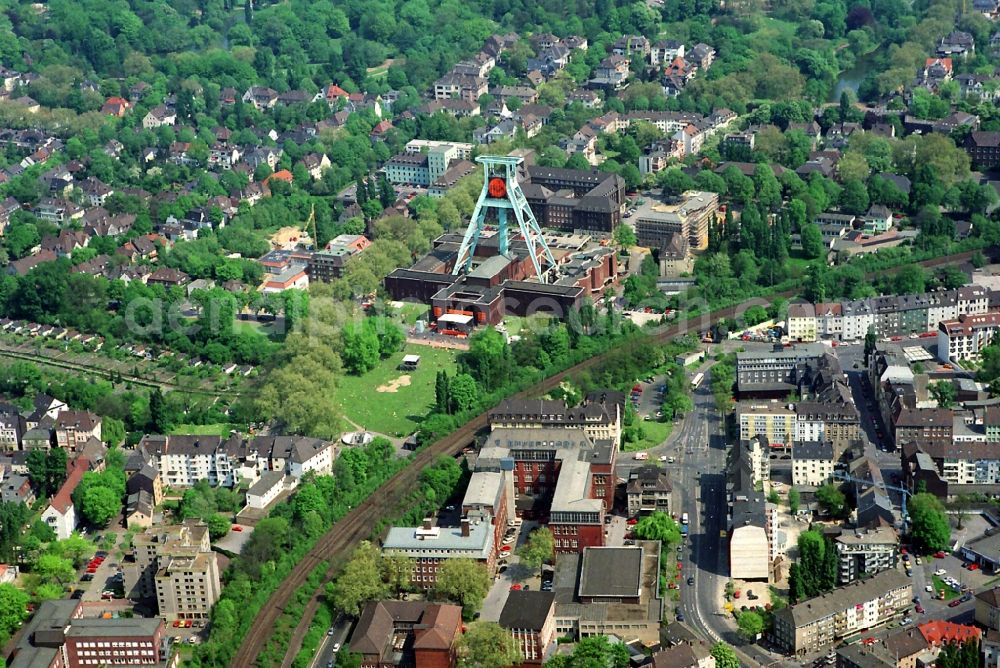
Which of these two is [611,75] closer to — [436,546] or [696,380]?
[696,380]

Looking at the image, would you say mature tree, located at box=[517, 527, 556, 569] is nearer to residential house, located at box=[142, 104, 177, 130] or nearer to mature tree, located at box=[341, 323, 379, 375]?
mature tree, located at box=[341, 323, 379, 375]

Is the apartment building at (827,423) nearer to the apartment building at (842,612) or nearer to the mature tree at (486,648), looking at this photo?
the apartment building at (842,612)

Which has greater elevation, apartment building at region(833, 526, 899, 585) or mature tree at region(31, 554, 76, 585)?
apartment building at region(833, 526, 899, 585)

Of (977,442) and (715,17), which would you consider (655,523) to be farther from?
(715,17)

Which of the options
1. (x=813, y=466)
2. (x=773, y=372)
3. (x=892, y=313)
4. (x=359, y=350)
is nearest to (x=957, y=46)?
(x=892, y=313)

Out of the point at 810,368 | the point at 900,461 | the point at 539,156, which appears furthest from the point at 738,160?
the point at 900,461

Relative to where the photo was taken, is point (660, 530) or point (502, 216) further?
point (502, 216)

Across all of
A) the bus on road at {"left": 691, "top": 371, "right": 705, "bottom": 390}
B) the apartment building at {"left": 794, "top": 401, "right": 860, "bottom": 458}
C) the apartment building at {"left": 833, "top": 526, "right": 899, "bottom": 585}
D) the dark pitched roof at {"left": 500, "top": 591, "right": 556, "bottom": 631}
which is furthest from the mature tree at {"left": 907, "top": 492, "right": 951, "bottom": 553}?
the bus on road at {"left": 691, "top": 371, "right": 705, "bottom": 390}
